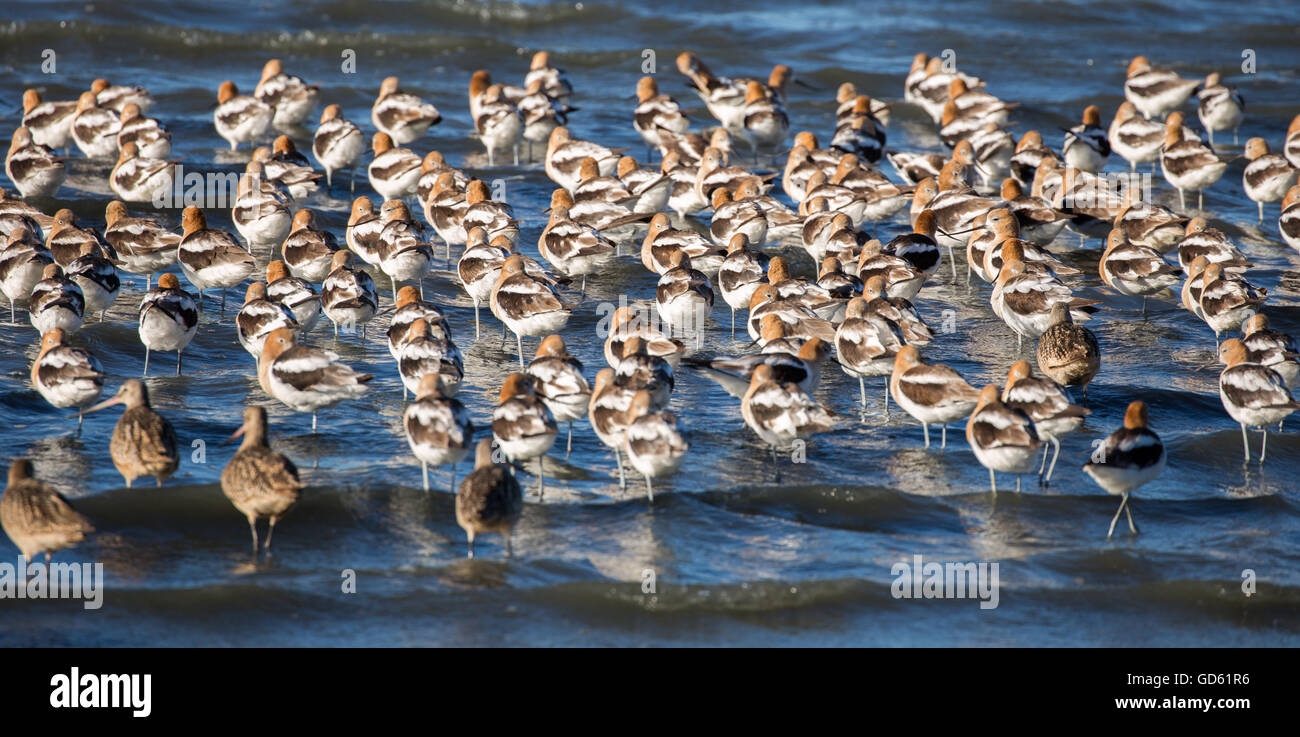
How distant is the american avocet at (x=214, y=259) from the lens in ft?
41.0

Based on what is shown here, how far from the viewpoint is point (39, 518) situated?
7.73 meters

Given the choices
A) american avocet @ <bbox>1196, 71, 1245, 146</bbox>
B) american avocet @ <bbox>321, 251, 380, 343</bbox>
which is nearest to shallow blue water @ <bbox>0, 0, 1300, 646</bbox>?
american avocet @ <bbox>321, 251, 380, 343</bbox>

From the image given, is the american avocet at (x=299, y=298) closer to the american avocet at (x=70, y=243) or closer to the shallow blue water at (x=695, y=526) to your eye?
the shallow blue water at (x=695, y=526)

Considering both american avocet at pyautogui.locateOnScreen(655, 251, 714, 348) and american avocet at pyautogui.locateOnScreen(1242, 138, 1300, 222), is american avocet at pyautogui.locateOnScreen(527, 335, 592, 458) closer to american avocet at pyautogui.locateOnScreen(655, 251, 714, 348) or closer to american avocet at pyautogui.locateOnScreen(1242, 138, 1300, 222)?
american avocet at pyautogui.locateOnScreen(655, 251, 714, 348)

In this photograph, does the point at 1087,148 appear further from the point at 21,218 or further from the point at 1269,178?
the point at 21,218

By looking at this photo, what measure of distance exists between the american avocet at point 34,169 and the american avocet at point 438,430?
8.96m

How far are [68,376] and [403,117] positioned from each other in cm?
952

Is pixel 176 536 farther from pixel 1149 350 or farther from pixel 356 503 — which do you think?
pixel 1149 350

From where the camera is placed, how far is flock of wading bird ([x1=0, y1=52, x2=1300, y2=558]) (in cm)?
891


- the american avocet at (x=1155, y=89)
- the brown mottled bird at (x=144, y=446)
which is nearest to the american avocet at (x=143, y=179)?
the brown mottled bird at (x=144, y=446)

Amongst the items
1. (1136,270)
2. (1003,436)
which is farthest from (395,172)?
(1003,436)

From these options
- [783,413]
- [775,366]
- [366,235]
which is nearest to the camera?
[783,413]

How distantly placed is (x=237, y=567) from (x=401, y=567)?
0.99 meters
